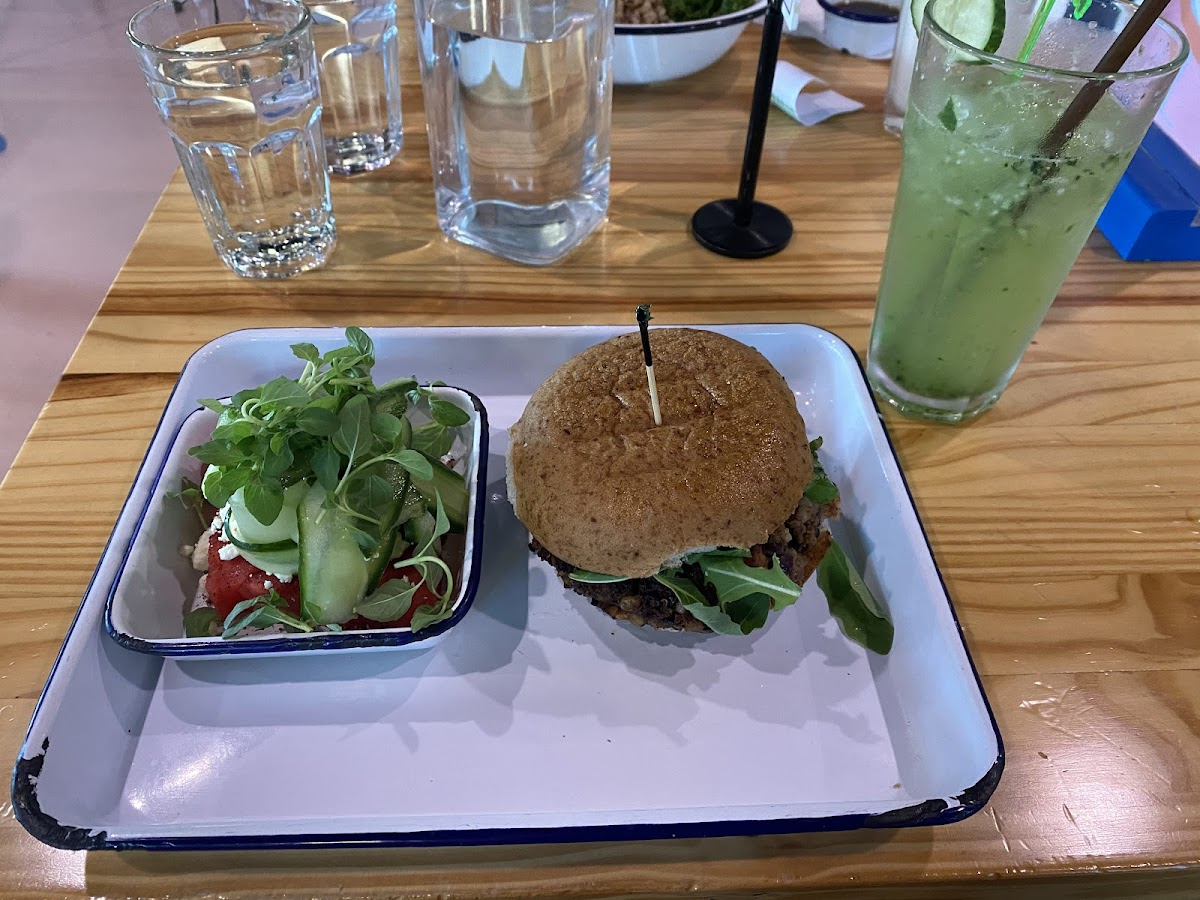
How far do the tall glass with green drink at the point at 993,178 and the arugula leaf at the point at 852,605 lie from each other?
0.35m

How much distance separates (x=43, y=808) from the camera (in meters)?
0.74

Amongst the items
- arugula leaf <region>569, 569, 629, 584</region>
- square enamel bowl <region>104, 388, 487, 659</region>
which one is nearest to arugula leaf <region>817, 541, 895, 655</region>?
arugula leaf <region>569, 569, 629, 584</region>

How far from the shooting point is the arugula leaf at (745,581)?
87cm

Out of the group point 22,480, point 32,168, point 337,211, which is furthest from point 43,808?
point 32,168

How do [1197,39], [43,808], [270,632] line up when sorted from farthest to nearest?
[1197,39] < [270,632] < [43,808]

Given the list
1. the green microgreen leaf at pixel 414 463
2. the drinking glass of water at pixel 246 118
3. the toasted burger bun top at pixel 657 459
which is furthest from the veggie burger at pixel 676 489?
the drinking glass of water at pixel 246 118

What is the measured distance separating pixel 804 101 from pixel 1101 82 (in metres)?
1.06

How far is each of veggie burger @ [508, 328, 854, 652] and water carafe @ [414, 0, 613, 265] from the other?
0.54 meters

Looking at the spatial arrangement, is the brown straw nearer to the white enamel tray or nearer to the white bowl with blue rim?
the white enamel tray

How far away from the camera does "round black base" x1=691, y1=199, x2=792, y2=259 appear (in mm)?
1473

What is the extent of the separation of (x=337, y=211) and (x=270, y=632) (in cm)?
95

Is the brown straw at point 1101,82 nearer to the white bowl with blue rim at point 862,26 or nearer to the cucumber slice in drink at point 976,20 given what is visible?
the cucumber slice in drink at point 976,20

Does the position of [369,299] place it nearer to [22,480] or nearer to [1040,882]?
[22,480]

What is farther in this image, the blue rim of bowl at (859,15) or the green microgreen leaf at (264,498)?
the blue rim of bowl at (859,15)
